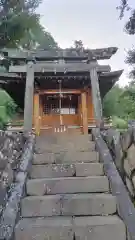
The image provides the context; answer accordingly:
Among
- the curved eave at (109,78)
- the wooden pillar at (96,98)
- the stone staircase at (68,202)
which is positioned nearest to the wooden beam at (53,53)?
the curved eave at (109,78)

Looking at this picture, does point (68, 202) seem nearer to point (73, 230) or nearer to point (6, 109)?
point (73, 230)

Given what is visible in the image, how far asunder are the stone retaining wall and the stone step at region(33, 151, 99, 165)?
431mm

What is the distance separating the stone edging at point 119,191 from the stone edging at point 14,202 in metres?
1.46

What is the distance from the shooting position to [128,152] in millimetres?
4336

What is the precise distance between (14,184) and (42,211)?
641mm

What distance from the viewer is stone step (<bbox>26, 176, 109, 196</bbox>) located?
4.06 m

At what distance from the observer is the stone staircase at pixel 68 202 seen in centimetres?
323

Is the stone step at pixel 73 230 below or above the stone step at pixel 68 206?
below

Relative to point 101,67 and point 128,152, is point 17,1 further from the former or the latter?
point 128,152

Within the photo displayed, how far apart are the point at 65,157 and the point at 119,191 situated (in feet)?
5.36

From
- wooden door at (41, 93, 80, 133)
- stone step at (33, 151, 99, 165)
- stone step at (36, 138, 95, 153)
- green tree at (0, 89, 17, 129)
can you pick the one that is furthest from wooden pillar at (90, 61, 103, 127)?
green tree at (0, 89, 17, 129)

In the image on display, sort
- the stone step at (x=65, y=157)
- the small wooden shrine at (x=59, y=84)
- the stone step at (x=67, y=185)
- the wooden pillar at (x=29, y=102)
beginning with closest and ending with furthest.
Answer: the stone step at (x=67, y=185) → the stone step at (x=65, y=157) → the wooden pillar at (x=29, y=102) → the small wooden shrine at (x=59, y=84)

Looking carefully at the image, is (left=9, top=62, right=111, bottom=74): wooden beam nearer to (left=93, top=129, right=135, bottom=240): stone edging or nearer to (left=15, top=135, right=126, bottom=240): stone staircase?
(left=93, top=129, right=135, bottom=240): stone edging

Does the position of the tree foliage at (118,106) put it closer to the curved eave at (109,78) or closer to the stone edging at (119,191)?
the curved eave at (109,78)
